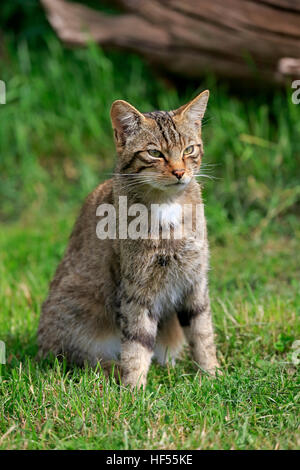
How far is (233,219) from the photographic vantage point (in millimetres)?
5367

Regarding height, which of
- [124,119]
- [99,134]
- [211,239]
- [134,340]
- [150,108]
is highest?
[150,108]

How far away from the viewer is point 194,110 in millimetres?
3322

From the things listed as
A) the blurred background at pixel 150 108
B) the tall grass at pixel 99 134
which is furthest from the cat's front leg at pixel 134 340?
the tall grass at pixel 99 134

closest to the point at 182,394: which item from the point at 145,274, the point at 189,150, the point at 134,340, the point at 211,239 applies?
the point at 134,340

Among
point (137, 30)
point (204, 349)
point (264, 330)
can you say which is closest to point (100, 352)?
point (204, 349)

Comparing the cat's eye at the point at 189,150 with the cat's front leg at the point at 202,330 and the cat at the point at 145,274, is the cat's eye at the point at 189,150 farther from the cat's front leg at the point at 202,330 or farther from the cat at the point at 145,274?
the cat's front leg at the point at 202,330

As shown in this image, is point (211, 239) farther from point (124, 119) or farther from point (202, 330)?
point (124, 119)

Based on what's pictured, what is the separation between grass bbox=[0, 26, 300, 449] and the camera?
2756 mm

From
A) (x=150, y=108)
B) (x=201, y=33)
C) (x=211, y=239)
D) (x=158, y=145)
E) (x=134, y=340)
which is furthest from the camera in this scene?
(x=150, y=108)

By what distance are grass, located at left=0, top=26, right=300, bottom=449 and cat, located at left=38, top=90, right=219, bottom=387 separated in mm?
161

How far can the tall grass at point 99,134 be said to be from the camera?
5.40 meters

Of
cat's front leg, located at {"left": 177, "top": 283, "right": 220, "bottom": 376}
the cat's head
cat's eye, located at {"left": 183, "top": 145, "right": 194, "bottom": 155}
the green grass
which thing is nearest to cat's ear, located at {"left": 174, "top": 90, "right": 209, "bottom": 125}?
the cat's head

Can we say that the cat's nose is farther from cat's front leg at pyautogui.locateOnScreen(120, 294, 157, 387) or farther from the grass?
the grass

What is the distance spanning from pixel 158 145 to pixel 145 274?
2.05ft
